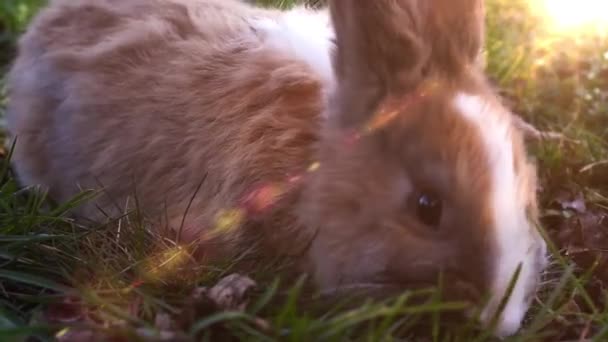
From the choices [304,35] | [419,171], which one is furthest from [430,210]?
[304,35]

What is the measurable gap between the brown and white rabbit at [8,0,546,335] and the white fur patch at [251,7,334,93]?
11 millimetres

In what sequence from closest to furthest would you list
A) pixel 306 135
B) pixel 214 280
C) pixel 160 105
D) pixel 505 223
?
pixel 505 223 < pixel 214 280 < pixel 306 135 < pixel 160 105

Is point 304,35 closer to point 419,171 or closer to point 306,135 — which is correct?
point 306,135

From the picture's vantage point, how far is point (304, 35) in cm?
290

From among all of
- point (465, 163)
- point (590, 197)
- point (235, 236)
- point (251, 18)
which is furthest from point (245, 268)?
point (590, 197)

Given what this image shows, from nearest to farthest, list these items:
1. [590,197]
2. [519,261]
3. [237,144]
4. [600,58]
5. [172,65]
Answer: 1. [519,261]
2. [237,144]
3. [172,65]
4. [590,197]
5. [600,58]

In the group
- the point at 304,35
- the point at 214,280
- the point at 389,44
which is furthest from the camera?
the point at 304,35

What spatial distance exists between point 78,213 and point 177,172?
0.60m

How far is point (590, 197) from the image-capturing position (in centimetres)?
312

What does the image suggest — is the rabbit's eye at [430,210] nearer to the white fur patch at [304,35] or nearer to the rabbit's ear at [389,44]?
the rabbit's ear at [389,44]

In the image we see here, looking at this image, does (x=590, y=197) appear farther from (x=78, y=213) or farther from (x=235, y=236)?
(x=78, y=213)

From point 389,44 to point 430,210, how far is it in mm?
502

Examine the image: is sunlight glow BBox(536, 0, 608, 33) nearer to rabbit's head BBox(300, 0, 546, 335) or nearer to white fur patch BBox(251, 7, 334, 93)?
white fur patch BBox(251, 7, 334, 93)

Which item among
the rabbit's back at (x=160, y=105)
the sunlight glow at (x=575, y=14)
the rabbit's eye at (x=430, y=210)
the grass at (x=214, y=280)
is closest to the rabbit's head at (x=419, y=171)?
the rabbit's eye at (x=430, y=210)
